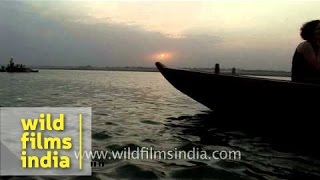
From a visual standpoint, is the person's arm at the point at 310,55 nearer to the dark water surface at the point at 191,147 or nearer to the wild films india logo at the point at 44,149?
the dark water surface at the point at 191,147

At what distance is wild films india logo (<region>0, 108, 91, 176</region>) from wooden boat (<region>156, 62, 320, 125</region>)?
3.28m

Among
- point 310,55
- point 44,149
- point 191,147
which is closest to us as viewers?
point 44,149

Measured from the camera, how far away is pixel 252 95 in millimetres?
7289

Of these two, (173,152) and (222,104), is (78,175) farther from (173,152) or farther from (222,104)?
(222,104)

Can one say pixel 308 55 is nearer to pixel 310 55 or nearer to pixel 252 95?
pixel 310 55

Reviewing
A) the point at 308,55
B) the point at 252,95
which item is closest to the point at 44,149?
the point at 252,95

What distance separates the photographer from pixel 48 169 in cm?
444

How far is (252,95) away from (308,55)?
1.42m

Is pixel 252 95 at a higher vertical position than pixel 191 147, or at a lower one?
higher

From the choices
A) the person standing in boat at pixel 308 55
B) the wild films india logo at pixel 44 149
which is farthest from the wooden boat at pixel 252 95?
the wild films india logo at pixel 44 149

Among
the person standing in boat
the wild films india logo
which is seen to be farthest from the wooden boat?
the wild films india logo

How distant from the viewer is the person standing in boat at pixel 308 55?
6.37 m

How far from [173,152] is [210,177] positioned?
52.3 inches

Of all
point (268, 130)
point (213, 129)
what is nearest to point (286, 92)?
point (268, 130)
